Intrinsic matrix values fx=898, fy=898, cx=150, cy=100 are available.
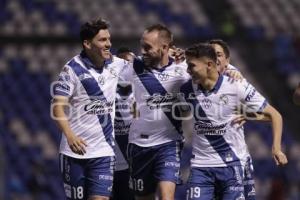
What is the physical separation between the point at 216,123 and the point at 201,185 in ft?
2.00

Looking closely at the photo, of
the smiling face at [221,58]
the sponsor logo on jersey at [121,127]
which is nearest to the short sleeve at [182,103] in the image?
the smiling face at [221,58]

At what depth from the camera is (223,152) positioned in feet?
28.1

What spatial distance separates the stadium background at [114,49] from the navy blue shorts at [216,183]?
25.2 feet

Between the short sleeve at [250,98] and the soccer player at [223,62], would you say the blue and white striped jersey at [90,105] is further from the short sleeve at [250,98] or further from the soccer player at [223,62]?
the short sleeve at [250,98]

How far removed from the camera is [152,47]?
8.85 metres

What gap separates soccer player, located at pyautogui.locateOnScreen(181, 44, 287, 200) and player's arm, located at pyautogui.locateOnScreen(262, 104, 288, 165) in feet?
0.04

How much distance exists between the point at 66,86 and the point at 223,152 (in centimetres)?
163

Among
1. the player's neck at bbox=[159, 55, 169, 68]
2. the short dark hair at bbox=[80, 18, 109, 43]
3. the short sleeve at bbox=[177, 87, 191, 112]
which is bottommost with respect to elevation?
the short sleeve at bbox=[177, 87, 191, 112]

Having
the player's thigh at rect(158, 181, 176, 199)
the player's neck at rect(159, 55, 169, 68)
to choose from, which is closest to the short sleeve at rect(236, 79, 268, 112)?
the player's neck at rect(159, 55, 169, 68)

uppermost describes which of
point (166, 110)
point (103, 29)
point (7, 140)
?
point (103, 29)

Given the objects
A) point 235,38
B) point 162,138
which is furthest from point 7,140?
point 162,138

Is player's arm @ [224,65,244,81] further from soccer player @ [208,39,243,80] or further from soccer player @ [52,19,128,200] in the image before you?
soccer player @ [52,19,128,200]

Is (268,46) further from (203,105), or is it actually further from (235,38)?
(203,105)

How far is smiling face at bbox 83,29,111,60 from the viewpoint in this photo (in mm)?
8734
